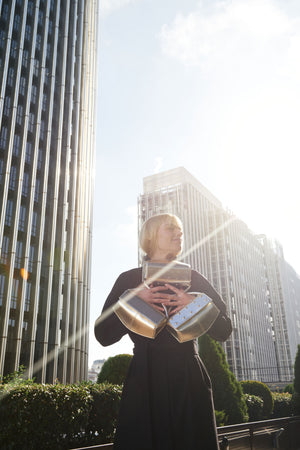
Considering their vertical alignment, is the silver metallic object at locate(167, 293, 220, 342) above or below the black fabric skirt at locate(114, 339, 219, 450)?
above

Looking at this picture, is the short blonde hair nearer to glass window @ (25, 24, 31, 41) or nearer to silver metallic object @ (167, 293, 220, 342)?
silver metallic object @ (167, 293, 220, 342)

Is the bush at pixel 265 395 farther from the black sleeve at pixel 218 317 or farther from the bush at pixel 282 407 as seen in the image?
the black sleeve at pixel 218 317

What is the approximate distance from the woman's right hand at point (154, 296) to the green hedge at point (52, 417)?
17.3ft

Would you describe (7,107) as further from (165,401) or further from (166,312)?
(165,401)

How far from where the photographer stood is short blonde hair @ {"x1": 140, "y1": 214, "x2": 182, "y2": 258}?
2020mm

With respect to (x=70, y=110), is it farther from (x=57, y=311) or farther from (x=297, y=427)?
(x=297, y=427)

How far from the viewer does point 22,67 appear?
1177 inches

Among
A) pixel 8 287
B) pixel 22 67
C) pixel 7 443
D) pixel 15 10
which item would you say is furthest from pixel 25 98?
pixel 7 443

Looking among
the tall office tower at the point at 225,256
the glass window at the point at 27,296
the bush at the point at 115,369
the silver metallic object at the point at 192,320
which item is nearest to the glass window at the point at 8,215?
the glass window at the point at 27,296

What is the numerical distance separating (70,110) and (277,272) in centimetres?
8570

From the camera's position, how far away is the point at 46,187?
2908 cm

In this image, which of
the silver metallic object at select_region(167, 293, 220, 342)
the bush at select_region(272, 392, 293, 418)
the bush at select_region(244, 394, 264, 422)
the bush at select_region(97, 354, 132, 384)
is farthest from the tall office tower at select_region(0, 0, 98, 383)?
the silver metallic object at select_region(167, 293, 220, 342)

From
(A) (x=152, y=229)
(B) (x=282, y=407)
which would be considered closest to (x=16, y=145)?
(B) (x=282, y=407)

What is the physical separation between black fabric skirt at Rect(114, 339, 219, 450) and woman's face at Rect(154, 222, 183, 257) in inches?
18.1
